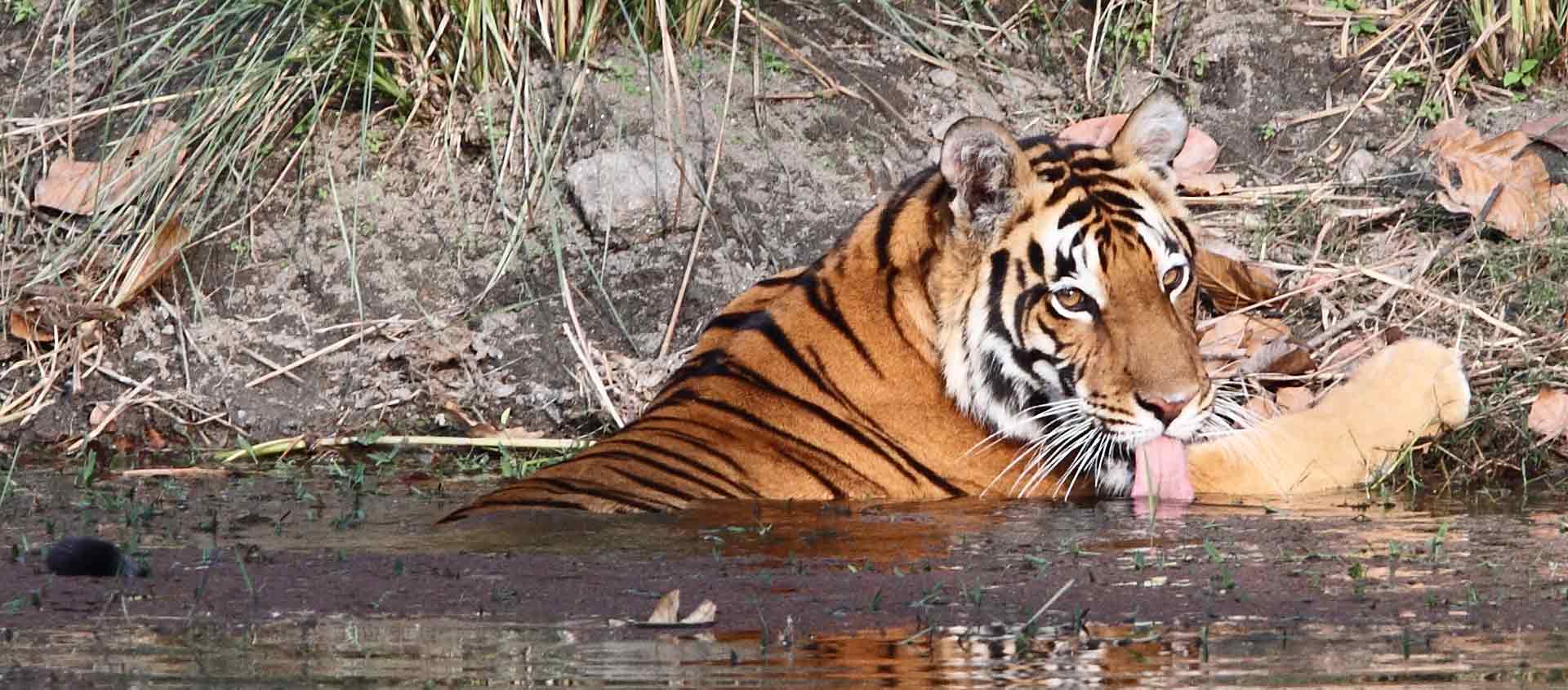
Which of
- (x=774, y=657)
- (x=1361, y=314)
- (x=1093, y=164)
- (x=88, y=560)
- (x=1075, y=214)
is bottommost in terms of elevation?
(x=774, y=657)

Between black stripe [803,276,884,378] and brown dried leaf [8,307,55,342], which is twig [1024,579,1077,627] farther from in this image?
brown dried leaf [8,307,55,342]

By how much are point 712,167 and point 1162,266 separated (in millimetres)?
2128

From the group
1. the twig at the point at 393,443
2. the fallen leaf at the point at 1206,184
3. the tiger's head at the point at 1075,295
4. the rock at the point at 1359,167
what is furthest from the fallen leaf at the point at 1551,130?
the twig at the point at 393,443

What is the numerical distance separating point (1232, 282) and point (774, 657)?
131 inches

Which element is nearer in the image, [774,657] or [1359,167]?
[774,657]

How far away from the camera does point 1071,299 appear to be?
4.62 metres

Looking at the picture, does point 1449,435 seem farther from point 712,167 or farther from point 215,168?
point 215,168

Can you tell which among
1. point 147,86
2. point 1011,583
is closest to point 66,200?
point 147,86

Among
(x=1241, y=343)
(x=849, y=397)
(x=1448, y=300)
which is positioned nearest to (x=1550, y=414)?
(x=1448, y=300)

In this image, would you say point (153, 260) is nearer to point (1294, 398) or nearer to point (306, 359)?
point (306, 359)

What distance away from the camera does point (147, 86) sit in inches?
269

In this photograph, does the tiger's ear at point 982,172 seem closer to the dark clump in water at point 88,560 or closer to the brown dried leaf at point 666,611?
the brown dried leaf at point 666,611

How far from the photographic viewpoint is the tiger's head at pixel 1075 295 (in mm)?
4496

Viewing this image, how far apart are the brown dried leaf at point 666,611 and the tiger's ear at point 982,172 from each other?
4.97ft
